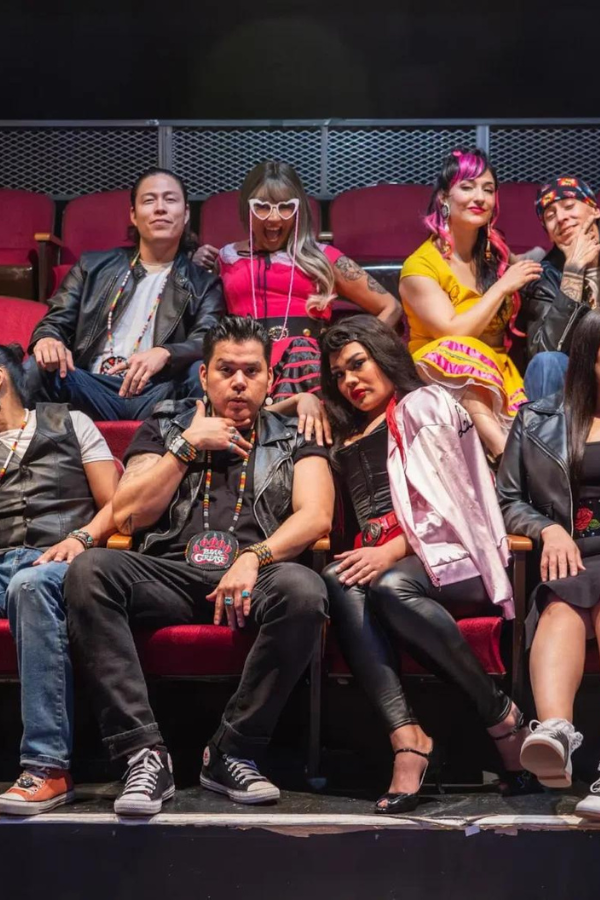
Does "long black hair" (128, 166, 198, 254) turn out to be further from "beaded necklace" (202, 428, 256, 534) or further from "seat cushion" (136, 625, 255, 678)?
"seat cushion" (136, 625, 255, 678)

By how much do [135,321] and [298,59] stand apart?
6.33ft

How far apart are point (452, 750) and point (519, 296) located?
4.39ft

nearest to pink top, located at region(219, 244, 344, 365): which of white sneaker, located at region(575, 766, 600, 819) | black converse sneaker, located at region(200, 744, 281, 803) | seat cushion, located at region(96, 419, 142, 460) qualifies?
seat cushion, located at region(96, 419, 142, 460)

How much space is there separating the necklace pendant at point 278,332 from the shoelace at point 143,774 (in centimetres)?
137

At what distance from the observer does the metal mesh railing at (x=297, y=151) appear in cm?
434

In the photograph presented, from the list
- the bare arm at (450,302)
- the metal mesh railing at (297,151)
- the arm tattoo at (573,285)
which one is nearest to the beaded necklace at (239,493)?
the bare arm at (450,302)

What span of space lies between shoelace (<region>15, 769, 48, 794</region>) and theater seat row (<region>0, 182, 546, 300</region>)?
2.16 meters

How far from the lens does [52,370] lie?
9.77 feet

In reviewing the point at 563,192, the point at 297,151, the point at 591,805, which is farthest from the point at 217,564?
the point at 297,151

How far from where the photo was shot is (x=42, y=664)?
84.8 inches

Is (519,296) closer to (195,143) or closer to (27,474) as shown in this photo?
(27,474)

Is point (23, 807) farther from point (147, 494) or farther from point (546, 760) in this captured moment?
point (546, 760)

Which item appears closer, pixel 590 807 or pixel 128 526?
pixel 590 807

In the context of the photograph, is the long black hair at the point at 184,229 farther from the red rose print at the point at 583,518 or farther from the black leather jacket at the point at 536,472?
the red rose print at the point at 583,518
